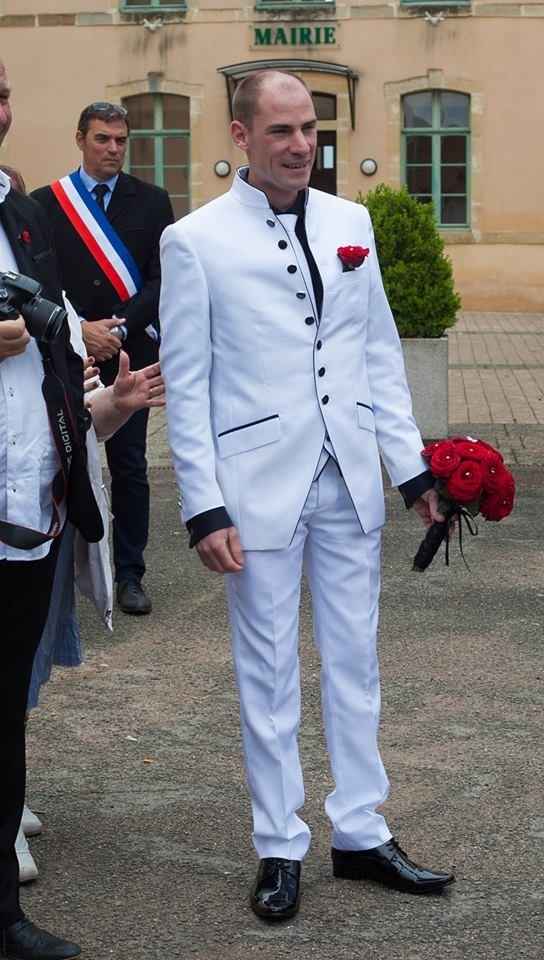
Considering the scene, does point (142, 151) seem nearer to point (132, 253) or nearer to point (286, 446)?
point (132, 253)

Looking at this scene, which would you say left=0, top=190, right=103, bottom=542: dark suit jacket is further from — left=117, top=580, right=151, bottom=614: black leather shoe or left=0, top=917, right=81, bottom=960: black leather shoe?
left=117, top=580, right=151, bottom=614: black leather shoe

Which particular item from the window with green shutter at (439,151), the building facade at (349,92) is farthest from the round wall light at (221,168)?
the window with green shutter at (439,151)

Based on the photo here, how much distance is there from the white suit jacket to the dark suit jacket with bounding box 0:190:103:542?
0.33 meters

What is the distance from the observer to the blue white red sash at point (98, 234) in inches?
287

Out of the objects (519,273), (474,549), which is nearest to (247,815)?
(474,549)

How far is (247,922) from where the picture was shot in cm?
414

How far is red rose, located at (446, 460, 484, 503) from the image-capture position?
4.25 metres

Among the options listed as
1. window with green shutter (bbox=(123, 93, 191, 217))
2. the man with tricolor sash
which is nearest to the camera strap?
the man with tricolor sash

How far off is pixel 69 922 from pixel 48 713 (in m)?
1.75

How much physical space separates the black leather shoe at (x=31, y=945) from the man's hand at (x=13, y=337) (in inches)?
51.6

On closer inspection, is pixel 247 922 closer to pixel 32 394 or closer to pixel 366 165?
pixel 32 394

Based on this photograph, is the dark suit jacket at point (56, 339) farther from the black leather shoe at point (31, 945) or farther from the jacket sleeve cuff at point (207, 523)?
the black leather shoe at point (31, 945)

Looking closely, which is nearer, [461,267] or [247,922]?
[247,922]

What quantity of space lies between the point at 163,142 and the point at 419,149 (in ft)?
14.1
